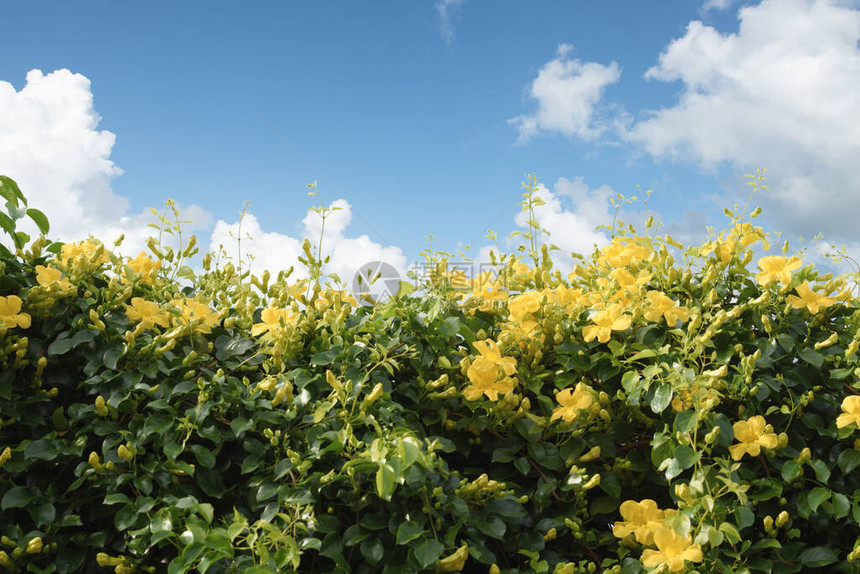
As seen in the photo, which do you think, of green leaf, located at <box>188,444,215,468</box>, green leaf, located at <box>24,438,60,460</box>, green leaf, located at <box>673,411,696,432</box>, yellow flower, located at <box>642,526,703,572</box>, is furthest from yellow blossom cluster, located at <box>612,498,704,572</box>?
green leaf, located at <box>24,438,60,460</box>

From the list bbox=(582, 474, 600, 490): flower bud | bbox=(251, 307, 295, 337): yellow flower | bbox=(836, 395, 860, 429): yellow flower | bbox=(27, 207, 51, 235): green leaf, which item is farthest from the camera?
→ bbox=(27, 207, 51, 235): green leaf

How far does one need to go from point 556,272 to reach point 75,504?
6.63 ft

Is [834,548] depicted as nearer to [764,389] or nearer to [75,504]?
[764,389]

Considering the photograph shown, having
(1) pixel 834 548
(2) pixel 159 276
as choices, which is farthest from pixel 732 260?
(2) pixel 159 276

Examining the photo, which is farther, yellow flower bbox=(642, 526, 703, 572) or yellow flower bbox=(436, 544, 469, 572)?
yellow flower bbox=(642, 526, 703, 572)

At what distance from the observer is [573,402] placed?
215 centimetres

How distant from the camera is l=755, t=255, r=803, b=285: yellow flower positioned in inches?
90.7

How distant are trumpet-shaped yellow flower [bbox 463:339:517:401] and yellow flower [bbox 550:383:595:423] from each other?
17 cm

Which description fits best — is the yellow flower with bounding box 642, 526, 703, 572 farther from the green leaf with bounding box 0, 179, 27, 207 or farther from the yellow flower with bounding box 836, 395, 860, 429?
the green leaf with bounding box 0, 179, 27, 207

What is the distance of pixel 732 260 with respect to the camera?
2.46 meters

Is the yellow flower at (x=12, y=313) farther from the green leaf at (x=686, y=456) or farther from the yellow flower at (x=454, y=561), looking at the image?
the green leaf at (x=686, y=456)

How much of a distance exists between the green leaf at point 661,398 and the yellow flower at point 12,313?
6.75 ft

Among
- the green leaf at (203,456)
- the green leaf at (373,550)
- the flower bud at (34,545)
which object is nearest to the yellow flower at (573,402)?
the green leaf at (373,550)

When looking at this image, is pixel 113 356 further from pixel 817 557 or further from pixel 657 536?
pixel 817 557
